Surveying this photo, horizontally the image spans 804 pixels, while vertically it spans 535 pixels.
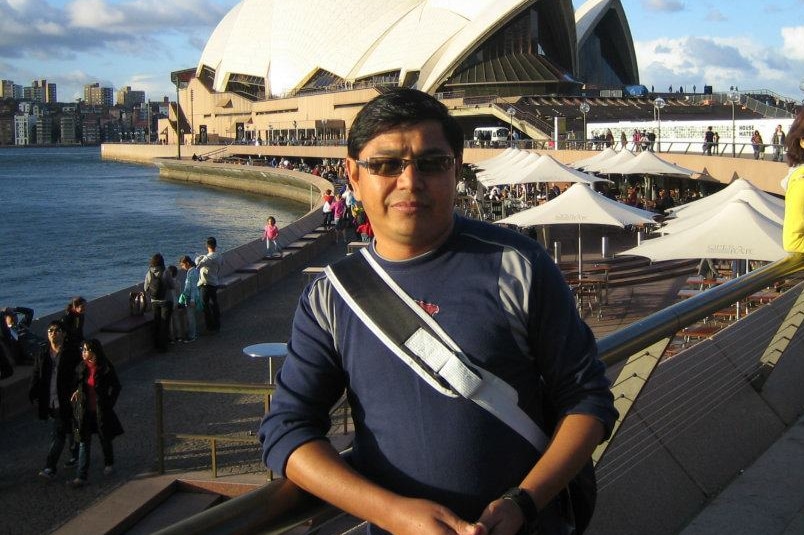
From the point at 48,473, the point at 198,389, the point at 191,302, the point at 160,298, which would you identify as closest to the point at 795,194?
the point at 198,389

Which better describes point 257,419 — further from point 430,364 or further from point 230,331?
point 430,364

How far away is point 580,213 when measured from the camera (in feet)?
44.9

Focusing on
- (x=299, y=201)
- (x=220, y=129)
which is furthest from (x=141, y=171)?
(x=299, y=201)

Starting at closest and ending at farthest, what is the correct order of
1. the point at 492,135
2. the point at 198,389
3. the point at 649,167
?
the point at 198,389
the point at 649,167
the point at 492,135

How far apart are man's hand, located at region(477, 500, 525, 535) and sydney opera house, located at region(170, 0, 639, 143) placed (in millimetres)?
46381

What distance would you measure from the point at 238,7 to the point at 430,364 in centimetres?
9241

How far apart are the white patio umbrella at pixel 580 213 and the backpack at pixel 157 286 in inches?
207

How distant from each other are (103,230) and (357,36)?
118ft

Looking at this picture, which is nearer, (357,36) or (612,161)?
(612,161)

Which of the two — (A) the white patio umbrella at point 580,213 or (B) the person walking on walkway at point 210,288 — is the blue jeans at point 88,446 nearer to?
(B) the person walking on walkway at point 210,288

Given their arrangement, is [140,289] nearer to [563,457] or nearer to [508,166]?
[563,457]

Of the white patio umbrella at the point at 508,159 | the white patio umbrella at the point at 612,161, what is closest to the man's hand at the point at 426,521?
the white patio umbrella at the point at 612,161

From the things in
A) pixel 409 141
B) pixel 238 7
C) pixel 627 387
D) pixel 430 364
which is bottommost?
pixel 627 387

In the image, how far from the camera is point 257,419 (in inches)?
311
